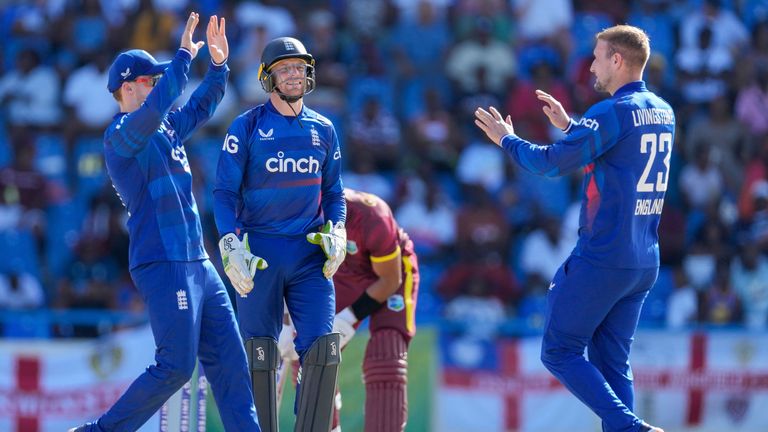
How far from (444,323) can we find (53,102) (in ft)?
18.8

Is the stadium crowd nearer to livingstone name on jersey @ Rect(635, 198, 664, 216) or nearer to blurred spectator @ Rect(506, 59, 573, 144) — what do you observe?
blurred spectator @ Rect(506, 59, 573, 144)

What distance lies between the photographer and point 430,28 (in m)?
15.4

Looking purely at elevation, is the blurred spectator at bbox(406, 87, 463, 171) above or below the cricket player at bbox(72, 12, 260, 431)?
above

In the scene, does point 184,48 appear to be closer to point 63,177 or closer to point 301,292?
point 301,292

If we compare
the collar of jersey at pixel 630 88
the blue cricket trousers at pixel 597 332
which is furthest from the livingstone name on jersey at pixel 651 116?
the blue cricket trousers at pixel 597 332

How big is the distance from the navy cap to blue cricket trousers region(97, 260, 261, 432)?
3.36ft

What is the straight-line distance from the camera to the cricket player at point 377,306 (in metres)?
8.02

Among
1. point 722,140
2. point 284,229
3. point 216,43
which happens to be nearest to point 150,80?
point 216,43

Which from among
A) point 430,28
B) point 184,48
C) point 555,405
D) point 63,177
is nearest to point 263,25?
point 430,28

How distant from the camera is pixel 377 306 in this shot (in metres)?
8.23

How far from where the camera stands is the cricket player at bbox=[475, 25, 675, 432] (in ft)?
22.5

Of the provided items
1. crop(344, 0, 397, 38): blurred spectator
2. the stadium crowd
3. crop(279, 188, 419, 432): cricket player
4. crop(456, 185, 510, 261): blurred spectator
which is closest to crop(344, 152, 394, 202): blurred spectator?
the stadium crowd

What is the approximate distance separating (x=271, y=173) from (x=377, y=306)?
4.95ft

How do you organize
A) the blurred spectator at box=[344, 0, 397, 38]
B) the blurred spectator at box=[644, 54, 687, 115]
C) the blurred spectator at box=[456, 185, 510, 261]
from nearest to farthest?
1. the blurred spectator at box=[456, 185, 510, 261]
2. the blurred spectator at box=[644, 54, 687, 115]
3. the blurred spectator at box=[344, 0, 397, 38]
